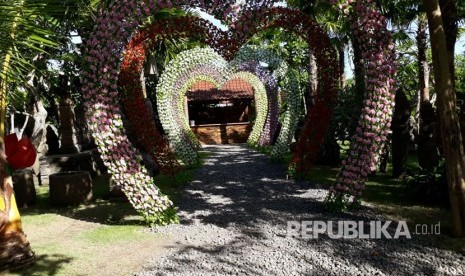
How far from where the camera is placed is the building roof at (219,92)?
891 inches

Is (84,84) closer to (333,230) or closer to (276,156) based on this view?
(333,230)

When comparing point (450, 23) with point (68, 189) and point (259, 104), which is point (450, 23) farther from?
point (259, 104)

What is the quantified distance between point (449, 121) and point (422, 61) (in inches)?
254

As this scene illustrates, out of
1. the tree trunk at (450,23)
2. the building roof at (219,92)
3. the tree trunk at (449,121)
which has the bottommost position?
the tree trunk at (449,121)

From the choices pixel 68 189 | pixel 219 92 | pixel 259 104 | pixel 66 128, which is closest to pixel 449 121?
pixel 68 189

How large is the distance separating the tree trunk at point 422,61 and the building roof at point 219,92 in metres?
12.1

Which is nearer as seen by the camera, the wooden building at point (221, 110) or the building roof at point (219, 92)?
the wooden building at point (221, 110)

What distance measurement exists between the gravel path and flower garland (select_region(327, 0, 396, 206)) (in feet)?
3.32

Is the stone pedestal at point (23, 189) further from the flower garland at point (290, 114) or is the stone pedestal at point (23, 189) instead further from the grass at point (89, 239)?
the flower garland at point (290, 114)

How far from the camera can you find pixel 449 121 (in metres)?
4.65

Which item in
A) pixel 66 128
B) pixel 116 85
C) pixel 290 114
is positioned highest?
pixel 116 85

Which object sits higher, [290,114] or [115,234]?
[290,114]

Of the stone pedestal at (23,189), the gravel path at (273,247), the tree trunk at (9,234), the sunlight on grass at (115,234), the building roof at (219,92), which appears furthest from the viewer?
the building roof at (219,92)

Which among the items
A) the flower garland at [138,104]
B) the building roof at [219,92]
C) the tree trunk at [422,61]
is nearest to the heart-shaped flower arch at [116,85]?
the flower garland at [138,104]
